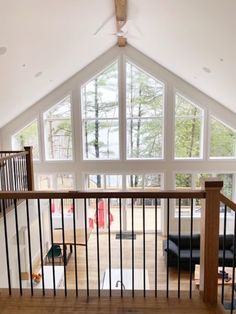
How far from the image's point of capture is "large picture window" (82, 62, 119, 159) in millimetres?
8398

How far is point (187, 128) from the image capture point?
334 inches

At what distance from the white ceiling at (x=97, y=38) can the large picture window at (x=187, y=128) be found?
112 centimetres

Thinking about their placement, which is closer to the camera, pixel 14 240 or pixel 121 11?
pixel 121 11

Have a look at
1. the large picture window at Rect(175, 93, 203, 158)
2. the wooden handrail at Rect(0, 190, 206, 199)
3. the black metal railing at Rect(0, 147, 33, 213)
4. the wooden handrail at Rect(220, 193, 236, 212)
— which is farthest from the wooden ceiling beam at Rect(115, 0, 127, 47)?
the wooden handrail at Rect(220, 193, 236, 212)

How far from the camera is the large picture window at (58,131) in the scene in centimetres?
860

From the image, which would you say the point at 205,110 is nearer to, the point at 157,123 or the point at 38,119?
the point at 157,123

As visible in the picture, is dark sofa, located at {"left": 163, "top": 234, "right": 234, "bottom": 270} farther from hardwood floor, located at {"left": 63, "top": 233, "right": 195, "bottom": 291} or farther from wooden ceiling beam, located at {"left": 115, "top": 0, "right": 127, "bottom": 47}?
wooden ceiling beam, located at {"left": 115, "top": 0, "right": 127, "bottom": 47}

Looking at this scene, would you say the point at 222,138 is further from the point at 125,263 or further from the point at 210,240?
the point at 210,240

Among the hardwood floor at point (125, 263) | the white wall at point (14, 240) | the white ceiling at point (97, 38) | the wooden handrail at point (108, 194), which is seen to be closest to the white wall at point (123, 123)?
A: the white ceiling at point (97, 38)

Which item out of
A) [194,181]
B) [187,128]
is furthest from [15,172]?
[194,181]

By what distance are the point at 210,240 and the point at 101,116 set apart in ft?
22.4

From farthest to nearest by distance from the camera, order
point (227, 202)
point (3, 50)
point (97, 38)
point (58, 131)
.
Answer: point (58, 131) < point (97, 38) < point (3, 50) < point (227, 202)

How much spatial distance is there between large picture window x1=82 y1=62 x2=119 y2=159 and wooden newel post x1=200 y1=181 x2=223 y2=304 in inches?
259

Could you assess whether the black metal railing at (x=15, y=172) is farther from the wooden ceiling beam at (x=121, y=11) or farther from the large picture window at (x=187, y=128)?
the large picture window at (x=187, y=128)
